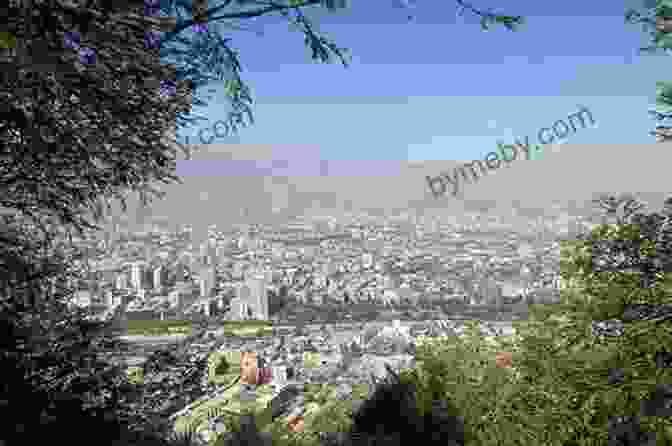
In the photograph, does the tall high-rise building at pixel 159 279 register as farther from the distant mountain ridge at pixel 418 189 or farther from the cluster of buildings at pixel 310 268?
the distant mountain ridge at pixel 418 189

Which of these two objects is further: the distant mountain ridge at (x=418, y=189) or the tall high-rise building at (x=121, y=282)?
the distant mountain ridge at (x=418, y=189)

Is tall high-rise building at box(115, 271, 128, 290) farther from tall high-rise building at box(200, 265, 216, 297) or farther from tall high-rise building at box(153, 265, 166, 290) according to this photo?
tall high-rise building at box(200, 265, 216, 297)

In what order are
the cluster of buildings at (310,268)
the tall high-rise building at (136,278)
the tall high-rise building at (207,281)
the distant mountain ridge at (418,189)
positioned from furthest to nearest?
the distant mountain ridge at (418,189) → the tall high-rise building at (207,281) → the cluster of buildings at (310,268) → the tall high-rise building at (136,278)

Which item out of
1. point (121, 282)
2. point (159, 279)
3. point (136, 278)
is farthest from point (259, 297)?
point (121, 282)

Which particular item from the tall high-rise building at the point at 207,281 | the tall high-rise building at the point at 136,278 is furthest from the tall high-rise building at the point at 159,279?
the tall high-rise building at the point at 207,281

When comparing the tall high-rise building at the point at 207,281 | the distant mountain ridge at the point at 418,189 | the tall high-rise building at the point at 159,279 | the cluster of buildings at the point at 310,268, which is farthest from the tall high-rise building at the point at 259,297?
the distant mountain ridge at the point at 418,189

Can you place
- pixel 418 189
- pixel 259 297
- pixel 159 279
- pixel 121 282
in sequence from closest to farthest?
pixel 121 282 → pixel 259 297 → pixel 159 279 → pixel 418 189

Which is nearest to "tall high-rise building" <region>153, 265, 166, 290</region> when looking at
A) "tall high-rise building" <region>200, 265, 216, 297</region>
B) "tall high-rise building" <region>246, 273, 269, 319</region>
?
"tall high-rise building" <region>200, 265, 216, 297</region>

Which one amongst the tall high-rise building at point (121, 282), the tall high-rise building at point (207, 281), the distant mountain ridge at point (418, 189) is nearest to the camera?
the tall high-rise building at point (121, 282)

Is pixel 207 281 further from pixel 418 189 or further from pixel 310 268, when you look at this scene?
pixel 418 189

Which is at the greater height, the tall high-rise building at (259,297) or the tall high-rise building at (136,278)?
the tall high-rise building at (136,278)

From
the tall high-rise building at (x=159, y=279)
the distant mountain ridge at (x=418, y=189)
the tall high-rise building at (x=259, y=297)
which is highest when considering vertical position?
the distant mountain ridge at (x=418, y=189)
